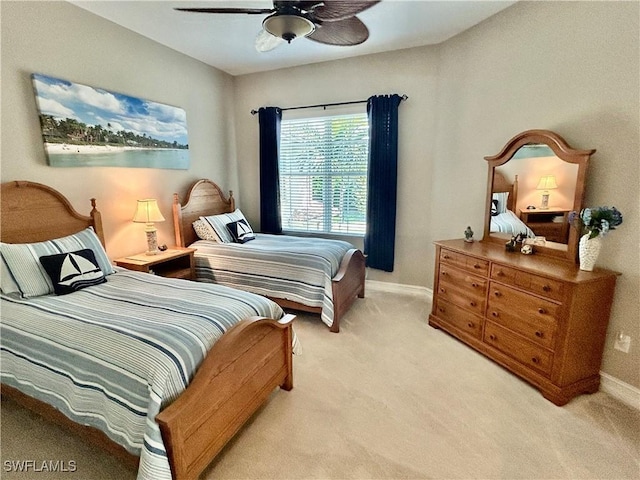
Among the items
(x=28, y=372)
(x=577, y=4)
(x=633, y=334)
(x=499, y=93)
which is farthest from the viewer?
(x=499, y=93)

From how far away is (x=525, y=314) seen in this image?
2150 mm

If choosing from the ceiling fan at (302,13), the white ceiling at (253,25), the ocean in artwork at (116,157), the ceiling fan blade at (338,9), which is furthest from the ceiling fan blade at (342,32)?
the ocean in artwork at (116,157)

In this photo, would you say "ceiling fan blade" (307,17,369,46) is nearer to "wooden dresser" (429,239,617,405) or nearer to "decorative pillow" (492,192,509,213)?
"decorative pillow" (492,192,509,213)

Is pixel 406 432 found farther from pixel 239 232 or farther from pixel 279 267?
pixel 239 232

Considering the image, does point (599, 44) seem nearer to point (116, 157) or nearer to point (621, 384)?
point (621, 384)

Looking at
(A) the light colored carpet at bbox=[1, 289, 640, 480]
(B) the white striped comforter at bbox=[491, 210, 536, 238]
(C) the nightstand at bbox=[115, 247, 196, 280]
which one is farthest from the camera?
(C) the nightstand at bbox=[115, 247, 196, 280]

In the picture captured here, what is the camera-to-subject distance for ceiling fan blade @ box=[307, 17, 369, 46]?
2070mm

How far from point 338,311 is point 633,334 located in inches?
80.4

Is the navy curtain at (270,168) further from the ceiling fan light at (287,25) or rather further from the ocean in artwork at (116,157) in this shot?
the ceiling fan light at (287,25)

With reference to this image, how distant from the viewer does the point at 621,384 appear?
2.03 metres

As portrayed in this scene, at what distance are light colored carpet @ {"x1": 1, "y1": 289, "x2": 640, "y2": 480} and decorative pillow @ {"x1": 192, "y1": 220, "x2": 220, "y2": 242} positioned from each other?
6.35ft

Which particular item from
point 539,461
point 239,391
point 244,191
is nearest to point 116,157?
point 244,191

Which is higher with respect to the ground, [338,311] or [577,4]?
[577,4]

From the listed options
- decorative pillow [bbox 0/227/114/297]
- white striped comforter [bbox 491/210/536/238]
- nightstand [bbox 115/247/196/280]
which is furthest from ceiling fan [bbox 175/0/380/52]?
nightstand [bbox 115/247/196/280]
